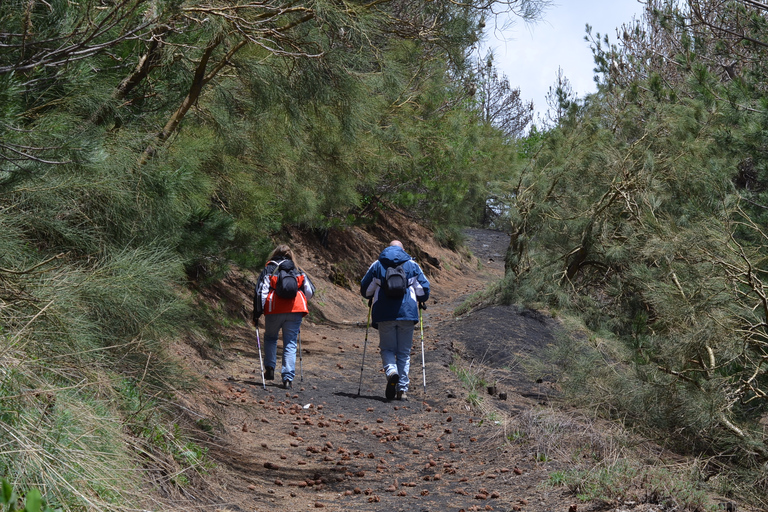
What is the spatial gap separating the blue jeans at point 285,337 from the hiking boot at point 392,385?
1314mm

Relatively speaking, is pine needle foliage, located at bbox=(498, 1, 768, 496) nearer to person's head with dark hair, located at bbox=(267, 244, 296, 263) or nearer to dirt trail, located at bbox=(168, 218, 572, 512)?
dirt trail, located at bbox=(168, 218, 572, 512)

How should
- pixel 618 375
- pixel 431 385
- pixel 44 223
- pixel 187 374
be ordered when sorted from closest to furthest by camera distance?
1. pixel 44 223
2. pixel 187 374
3. pixel 618 375
4. pixel 431 385

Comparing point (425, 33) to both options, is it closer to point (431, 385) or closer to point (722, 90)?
point (722, 90)

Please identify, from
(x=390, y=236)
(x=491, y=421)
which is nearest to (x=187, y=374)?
(x=491, y=421)

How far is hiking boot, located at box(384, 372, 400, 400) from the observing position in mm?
8844

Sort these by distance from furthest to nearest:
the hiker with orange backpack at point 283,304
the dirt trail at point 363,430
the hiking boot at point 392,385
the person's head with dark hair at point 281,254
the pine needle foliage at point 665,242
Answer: the person's head with dark hair at point 281,254
the hiker with orange backpack at point 283,304
the hiking boot at point 392,385
the pine needle foliage at point 665,242
the dirt trail at point 363,430

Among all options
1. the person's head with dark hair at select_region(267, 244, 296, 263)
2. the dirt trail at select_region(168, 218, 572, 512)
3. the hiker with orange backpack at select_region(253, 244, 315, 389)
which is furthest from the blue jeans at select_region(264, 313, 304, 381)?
the person's head with dark hair at select_region(267, 244, 296, 263)

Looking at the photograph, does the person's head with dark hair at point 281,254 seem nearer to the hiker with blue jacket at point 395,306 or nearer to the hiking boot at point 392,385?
the hiker with blue jacket at point 395,306

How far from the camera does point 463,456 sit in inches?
259

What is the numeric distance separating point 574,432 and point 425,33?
370 cm

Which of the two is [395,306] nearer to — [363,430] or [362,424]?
[362,424]

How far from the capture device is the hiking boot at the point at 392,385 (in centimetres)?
884

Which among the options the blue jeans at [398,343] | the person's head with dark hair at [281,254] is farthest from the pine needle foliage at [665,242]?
the person's head with dark hair at [281,254]

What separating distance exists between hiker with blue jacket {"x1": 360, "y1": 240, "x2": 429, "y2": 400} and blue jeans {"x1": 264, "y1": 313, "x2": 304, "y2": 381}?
106 centimetres
